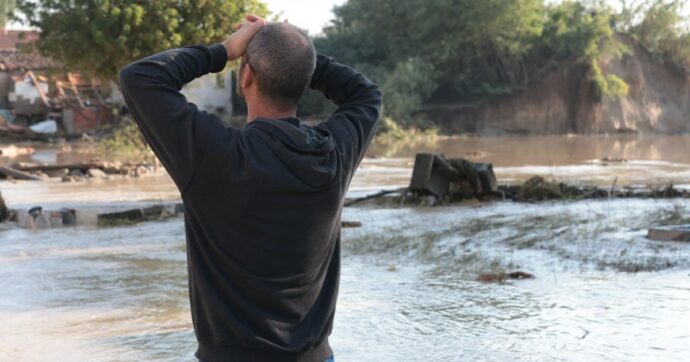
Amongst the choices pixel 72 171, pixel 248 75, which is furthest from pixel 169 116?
pixel 72 171

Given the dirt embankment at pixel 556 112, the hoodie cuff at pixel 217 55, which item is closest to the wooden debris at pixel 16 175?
the hoodie cuff at pixel 217 55

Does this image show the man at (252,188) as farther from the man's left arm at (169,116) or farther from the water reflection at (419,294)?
the water reflection at (419,294)

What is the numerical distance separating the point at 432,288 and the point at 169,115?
506 cm

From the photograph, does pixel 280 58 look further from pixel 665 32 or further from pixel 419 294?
pixel 665 32

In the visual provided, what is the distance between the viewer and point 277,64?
2.38 meters

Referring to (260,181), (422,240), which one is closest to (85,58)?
(422,240)

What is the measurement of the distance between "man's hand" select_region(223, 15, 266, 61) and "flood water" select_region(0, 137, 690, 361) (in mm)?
2987

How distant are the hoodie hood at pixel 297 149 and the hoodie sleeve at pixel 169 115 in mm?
115

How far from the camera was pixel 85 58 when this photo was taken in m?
26.3

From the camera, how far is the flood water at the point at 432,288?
542 cm

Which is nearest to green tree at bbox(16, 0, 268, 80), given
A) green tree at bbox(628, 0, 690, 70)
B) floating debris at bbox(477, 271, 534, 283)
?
floating debris at bbox(477, 271, 534, 283)

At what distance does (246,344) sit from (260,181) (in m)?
0.40

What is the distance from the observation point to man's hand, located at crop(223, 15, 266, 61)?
96.1 inches

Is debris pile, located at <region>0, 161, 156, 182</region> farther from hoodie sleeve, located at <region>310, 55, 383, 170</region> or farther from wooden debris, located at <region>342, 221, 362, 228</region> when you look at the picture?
hoodie sleeve, located at <region>310, 55, 383, 170</region>
